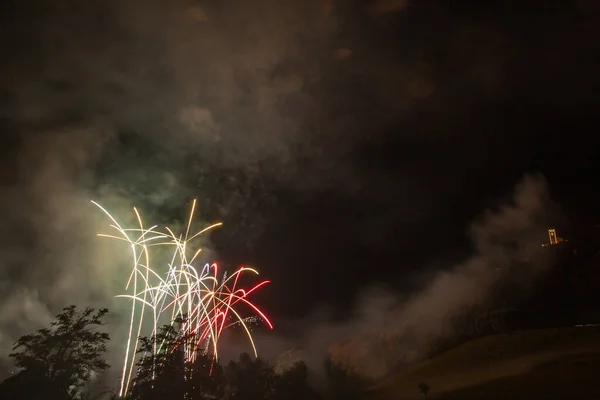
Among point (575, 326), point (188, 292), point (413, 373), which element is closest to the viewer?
point (188, 292)

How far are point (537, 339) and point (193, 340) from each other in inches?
3181

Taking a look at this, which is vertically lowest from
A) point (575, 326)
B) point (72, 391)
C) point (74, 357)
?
point (72, 391)

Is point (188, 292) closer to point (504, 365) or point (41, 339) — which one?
point (41, 339)

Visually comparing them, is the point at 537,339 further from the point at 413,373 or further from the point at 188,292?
the point at 188,292

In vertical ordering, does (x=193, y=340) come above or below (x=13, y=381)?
above

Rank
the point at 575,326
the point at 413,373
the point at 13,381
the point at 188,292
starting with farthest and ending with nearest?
the point at 413,373 < the point at 575,326 < the point at 188,292 < the point at 13,381

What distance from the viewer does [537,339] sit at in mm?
87812

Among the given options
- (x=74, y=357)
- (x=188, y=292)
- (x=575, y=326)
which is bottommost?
(x=74, y=357)

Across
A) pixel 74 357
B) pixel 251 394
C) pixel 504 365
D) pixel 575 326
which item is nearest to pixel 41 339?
pixel 74 357

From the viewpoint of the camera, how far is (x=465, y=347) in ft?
323

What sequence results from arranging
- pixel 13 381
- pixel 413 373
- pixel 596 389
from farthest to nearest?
pixel 413 373
pixel 596 389
pixel 13 381

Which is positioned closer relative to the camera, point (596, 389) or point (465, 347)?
point (596, 389)

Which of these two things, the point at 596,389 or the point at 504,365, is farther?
the point at 504,365

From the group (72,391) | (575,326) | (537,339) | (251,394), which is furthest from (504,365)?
(72,391)
